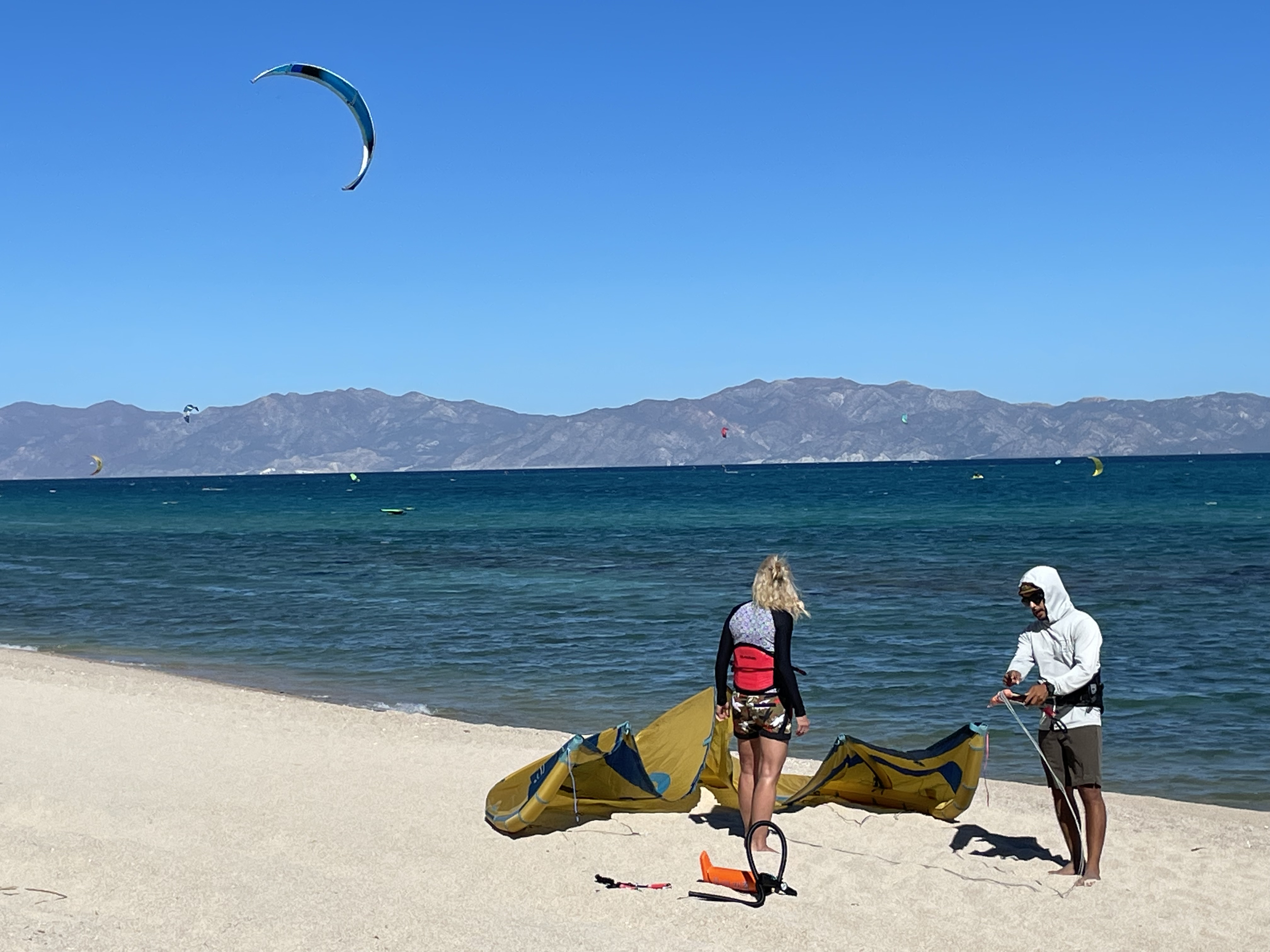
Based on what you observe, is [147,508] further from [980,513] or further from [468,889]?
[468,889]

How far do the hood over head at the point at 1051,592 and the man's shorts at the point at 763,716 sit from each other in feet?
4.82

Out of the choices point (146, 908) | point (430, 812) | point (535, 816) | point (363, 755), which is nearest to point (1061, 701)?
point (535, 816)

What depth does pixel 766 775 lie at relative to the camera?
6613 mm

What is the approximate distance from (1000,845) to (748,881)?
1916 millimetres

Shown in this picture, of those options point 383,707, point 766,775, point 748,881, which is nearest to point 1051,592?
point 766,775

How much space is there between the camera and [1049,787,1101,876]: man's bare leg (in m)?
6.34

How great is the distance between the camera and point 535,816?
7.11 meters

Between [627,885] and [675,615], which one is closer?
[627,885]

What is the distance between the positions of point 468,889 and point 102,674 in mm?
9134

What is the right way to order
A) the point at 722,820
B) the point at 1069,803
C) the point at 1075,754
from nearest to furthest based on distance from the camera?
the point at 1075,754, the point at 1069,803, the point at 722,820

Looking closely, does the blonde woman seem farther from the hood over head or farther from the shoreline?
the shoreline

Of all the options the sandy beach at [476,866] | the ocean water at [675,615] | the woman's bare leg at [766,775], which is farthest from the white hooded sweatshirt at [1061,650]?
the ocean water at [675,615]

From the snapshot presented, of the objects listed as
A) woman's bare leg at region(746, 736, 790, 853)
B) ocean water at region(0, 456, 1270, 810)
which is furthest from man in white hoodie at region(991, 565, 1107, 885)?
ocean water at region(0, 456, 1270, 810)

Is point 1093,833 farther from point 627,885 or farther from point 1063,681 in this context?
point 627,885
